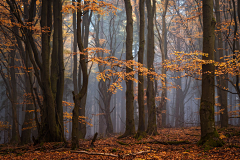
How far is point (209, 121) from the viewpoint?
6012 millimetres

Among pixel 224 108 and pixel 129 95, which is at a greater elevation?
pixel 129 95

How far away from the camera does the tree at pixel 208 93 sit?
5898 millimetres

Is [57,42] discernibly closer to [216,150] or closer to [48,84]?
[48,84]

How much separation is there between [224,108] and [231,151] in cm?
613

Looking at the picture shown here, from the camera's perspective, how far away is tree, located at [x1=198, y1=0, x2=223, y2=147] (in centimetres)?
590

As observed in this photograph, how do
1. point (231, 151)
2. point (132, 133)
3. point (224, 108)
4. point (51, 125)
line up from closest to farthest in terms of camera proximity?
1. point (231, 151)
2. point (51, 125)
3. point (132, 133)
4. point (224, 108)

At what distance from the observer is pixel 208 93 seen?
239 inches

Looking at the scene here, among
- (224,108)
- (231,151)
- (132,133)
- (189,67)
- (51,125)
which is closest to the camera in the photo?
(231,151)

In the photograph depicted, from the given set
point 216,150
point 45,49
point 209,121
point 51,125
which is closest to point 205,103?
point 209,121

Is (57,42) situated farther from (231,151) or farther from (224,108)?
(224,108)

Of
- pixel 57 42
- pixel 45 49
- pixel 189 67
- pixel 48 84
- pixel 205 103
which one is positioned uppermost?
pixel 57 42

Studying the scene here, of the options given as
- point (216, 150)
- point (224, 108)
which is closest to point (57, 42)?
point (216, 150)

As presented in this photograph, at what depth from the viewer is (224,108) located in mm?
10344

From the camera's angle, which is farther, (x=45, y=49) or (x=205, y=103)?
(x=45, y=49)
